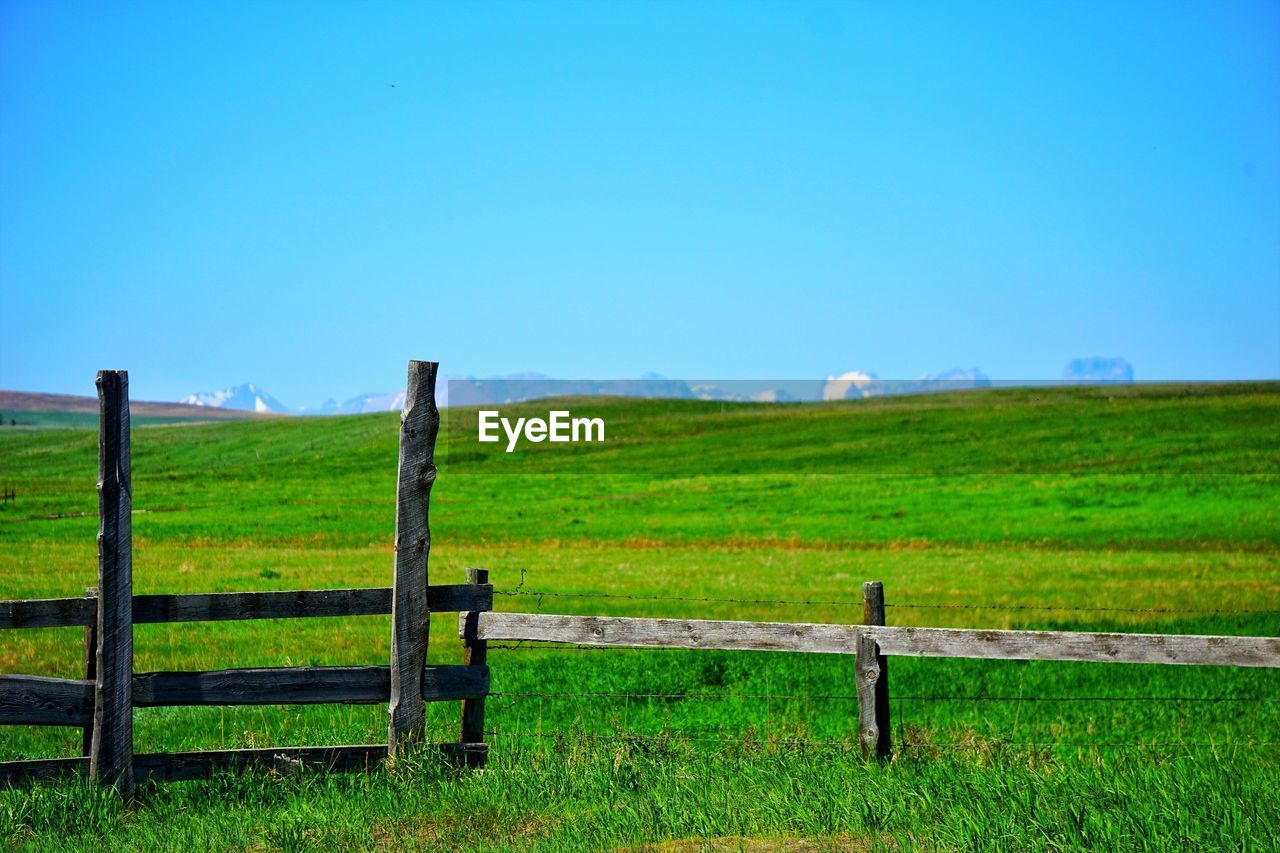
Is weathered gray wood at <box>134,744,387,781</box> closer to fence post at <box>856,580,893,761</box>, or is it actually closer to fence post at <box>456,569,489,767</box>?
fence post at <box>456,569,489,767</box>

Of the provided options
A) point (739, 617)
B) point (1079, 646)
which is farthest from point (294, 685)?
point (739, 617)

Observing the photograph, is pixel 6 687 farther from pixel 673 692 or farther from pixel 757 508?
pixel 757 508

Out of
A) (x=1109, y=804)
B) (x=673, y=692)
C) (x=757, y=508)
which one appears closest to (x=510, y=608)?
(x=673, y=692)

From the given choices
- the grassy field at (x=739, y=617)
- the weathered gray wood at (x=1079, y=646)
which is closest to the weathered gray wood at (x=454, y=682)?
the grassy field at (x=739, y=617)

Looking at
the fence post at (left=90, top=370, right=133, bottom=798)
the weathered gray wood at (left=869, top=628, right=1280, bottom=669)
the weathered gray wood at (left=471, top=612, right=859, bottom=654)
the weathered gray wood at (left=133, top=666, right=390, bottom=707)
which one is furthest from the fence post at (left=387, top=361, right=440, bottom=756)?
the weathered gray wood at (left=869, top=628, right=1280, bottom=669)

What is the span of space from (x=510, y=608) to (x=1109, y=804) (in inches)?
708

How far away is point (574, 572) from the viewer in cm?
2950

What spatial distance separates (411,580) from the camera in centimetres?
957

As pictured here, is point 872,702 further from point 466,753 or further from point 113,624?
point 113,624

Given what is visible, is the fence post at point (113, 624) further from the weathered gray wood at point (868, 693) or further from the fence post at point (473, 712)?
the weathered gray wood at point (868, 693)

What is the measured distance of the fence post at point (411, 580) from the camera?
31.1 ft

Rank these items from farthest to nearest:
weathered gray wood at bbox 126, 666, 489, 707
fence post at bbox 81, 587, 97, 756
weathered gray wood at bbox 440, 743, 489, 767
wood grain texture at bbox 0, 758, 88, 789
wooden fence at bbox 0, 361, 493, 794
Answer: weathered gray wood at bbox 440, 743, 489, 767 → weathered gray wood at bbox 126, 666, 489, 707 → fence post at bbox 81, 587, 97, 756 → wooden fence at bbox 0, 361, 493, 794 → wood grain texture at bbox 0, 758, 88, 789

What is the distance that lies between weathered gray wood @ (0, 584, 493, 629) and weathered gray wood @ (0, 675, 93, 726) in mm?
428

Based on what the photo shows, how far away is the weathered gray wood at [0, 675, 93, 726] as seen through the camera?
853 cm
